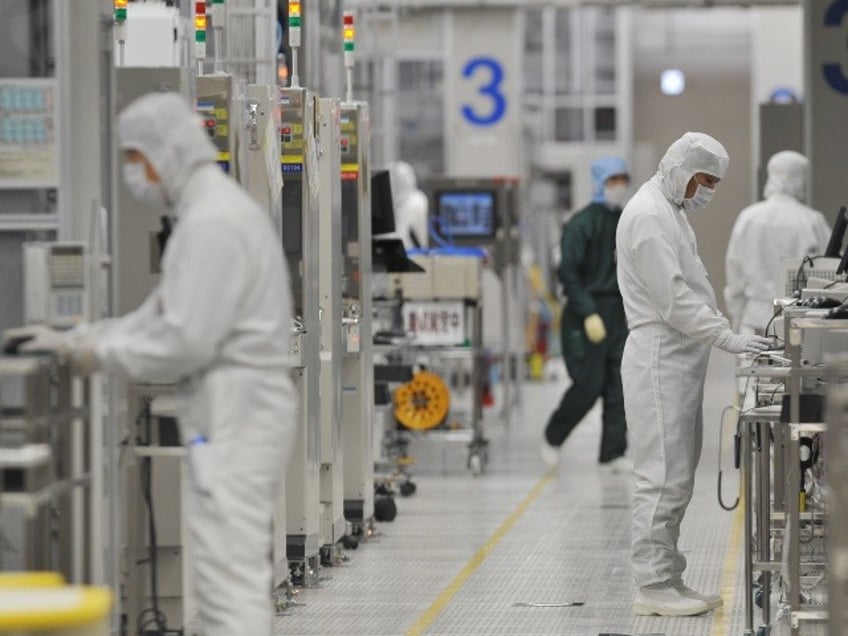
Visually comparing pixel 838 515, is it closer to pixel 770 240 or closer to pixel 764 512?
pixel 764 512

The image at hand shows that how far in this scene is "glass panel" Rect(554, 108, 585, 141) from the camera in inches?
1081

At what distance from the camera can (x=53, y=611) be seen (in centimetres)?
404

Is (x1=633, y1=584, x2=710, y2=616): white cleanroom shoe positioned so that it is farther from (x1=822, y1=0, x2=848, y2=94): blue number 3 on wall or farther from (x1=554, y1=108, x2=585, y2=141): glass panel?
(x1=554, y1=108, x2=585, y2=141): glass panel

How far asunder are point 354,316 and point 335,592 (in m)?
1.59

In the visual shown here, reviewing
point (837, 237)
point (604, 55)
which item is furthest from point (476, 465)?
point (604, 55)

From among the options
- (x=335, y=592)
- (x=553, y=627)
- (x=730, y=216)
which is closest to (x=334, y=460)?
(x=335, y=592)

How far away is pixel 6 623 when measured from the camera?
13.2 feet

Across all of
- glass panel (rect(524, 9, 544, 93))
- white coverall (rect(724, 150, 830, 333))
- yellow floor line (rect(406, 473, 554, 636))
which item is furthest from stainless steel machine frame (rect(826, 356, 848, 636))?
glass panel (rect(524, 9, 544, 93))

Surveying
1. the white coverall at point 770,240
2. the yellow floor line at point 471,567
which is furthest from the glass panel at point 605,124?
the white coverall at point 770,240

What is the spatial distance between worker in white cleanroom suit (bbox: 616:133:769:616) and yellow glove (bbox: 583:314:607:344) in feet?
13.4

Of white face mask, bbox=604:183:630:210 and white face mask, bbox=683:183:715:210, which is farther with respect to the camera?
white face mask, bbox=604:183:630:210

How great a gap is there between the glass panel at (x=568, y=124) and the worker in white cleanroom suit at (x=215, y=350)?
75.3 feet

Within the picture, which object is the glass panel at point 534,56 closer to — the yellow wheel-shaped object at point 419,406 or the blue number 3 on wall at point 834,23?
the blue number 3 on wall at point 834,23

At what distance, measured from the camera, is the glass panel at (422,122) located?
25.5m
